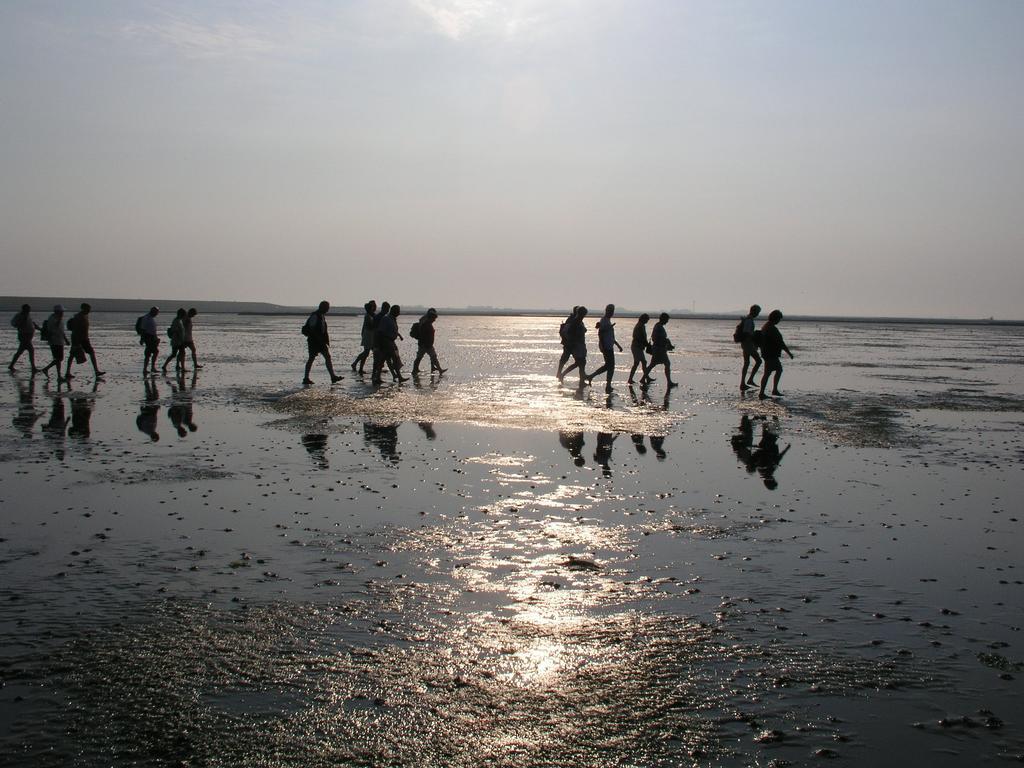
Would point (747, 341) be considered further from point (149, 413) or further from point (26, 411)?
point (26, 411)

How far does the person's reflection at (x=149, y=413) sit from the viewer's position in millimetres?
15430

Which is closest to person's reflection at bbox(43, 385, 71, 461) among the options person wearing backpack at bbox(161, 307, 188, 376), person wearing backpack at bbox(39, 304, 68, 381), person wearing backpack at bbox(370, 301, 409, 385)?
person wearing backpack at bbox(39, 304, 68, 381)

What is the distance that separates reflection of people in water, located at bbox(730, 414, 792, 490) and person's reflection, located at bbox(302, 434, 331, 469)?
19.7 ft

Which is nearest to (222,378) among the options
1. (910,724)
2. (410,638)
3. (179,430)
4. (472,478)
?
(179,430)

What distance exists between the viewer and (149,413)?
17.9 metres

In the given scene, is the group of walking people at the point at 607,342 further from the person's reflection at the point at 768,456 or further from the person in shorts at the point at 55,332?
the person in shorts at the point at 55,332

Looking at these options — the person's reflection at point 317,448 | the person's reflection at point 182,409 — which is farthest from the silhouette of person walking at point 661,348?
the person's reflection at point 317,448

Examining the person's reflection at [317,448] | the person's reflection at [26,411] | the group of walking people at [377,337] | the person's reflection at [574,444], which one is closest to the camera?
the person's reflection at [317,448]

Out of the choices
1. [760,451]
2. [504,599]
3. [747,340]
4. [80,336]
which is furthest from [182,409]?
[747,340]

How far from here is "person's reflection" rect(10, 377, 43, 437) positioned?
51.2 feet

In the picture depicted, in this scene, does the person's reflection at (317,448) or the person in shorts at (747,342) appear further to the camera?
the person in shorts at (747,342)

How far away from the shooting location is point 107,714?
4859 mm

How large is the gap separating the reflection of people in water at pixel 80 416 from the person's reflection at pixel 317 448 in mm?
3580

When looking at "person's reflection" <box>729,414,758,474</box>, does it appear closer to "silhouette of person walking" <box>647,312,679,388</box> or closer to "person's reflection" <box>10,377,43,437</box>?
"silhouette of person walking" <box>647,312,679,388</box>
